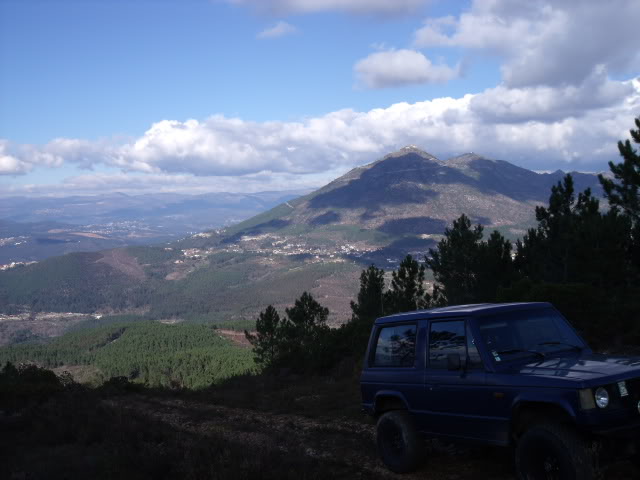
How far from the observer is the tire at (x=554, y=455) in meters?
5.05

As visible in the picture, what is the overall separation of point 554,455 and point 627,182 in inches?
756

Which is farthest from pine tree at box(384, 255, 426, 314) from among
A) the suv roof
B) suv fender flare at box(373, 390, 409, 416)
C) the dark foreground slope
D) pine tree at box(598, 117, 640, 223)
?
the suv roof

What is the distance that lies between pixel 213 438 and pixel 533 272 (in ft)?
63.1

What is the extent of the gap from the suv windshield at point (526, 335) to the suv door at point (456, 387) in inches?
9.1

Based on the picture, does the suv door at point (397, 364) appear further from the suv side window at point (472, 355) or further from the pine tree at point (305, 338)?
the pine tree at point (305, 338)

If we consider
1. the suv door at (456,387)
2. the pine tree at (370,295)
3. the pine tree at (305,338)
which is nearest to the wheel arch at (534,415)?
the suv door at (456,387)

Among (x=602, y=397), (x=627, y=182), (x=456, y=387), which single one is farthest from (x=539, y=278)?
(x=602, y=397)

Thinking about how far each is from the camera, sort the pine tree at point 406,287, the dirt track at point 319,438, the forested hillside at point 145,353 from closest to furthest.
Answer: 1. the dirt track at point 319,438
2. the pine tree at point 406,287
3. the forested hillside at point 145,353

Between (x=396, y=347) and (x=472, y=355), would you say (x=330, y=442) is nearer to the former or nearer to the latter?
(x=396, y=347)

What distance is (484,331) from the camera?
20.8ft

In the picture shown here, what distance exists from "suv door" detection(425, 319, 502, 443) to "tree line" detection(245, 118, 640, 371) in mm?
9428

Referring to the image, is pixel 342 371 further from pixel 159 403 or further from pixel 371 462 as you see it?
pixel 371 462

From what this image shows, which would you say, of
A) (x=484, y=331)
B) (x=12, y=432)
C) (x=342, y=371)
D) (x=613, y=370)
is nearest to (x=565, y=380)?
(x=613, y=370)

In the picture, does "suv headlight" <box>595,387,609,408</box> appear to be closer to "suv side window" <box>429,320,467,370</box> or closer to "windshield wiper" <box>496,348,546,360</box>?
"windshield wiper" <box>496,348,546,360</box>
